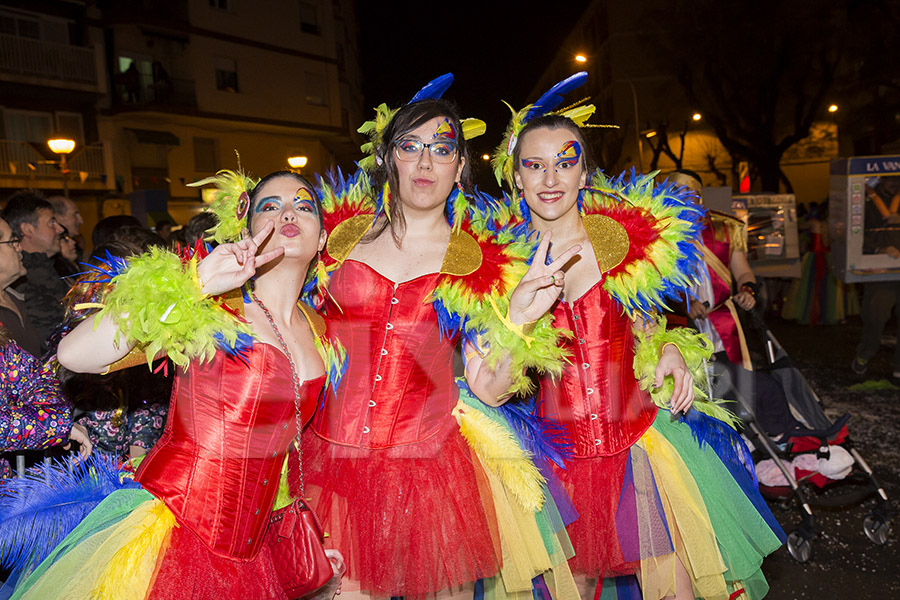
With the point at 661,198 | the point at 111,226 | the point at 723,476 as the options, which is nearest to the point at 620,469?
the point at 723,476

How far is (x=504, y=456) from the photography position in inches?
88.1

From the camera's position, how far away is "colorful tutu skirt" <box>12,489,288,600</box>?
165 centimetres

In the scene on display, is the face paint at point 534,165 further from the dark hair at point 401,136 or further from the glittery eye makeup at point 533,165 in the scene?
the dark hair at point 401,136

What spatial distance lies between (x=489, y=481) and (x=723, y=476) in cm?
91

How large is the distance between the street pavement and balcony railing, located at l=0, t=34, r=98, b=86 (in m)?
18.6

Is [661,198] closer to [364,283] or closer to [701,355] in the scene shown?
[701,355]

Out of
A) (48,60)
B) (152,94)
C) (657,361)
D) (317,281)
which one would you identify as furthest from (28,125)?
(657,361)

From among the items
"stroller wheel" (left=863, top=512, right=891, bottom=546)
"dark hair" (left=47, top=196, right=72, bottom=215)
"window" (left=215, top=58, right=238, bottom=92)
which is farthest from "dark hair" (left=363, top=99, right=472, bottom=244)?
"window" (left=215, top=58, right=238, bottom=92)

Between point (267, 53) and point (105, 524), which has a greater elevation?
point (267, 53)

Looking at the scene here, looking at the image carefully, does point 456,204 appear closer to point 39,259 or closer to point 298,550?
point 298,550

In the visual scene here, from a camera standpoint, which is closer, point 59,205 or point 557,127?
point 557,127

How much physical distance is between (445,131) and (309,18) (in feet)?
78.4

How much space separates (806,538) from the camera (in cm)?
353

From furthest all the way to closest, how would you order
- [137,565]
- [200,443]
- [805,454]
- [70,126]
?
[70,126]
[805,454]
[200,443]
[137,565]
